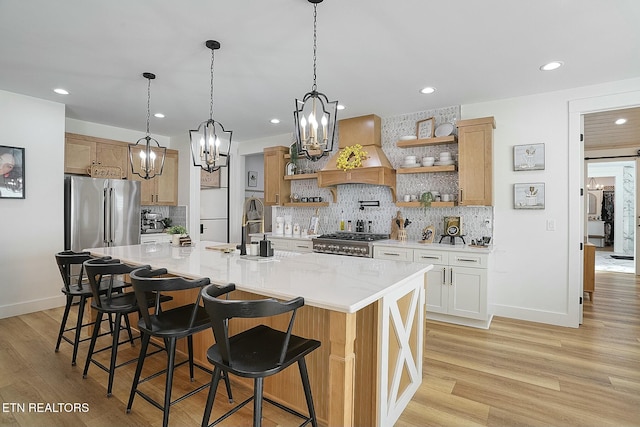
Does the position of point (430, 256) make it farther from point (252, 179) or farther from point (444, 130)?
point (252, 179)

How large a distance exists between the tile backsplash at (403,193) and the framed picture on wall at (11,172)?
3.71 m

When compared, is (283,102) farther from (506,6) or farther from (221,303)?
(221,303)

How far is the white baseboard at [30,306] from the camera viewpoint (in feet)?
12.8

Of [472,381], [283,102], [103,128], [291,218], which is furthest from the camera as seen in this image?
[291,218]

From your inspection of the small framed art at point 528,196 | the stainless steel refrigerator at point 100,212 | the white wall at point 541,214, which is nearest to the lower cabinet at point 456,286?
the white wall at point 541,214

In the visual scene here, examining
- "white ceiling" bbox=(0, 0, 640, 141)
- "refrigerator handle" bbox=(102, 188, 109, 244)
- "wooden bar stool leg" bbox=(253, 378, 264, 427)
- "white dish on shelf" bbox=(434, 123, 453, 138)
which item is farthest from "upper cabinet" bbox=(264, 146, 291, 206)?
"wooden bar stool leg" bbox=(253, 378, 264, 427)

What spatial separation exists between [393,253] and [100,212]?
13.4 ft

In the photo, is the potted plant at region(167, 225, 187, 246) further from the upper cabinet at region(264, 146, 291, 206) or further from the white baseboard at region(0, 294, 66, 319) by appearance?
the upper cabinet at region(264, 146, 291, 206)

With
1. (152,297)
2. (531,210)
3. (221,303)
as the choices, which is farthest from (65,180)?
(531,210)

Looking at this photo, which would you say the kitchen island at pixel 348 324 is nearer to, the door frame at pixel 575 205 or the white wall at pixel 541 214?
the white wall at pixel 541 214

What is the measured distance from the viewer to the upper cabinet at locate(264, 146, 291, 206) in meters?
5.65

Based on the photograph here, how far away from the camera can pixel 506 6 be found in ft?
7.16

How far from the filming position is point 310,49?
9.13ft

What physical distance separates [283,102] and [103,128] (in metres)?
3.24
